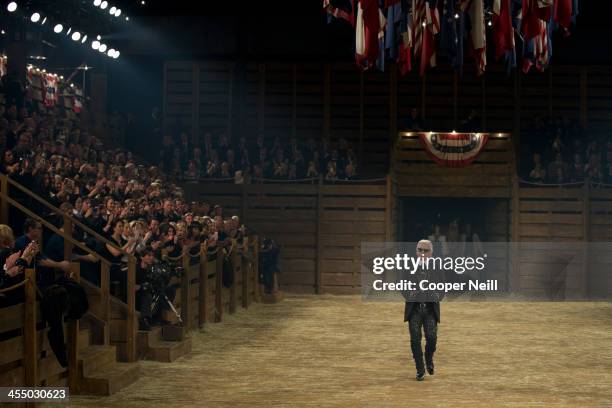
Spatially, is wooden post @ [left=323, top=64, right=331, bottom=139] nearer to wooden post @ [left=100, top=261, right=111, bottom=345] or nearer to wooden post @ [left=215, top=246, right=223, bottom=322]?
wooden post @ [left=215, top=246, right=223, bottom=322]

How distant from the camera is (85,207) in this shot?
1544 centimetres

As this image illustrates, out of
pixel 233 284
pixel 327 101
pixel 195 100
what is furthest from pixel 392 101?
pixel 233 284

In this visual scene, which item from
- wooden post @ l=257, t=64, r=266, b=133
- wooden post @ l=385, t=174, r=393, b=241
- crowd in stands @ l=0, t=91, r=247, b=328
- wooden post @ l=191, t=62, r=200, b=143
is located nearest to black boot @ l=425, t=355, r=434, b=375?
crowd in stands @ l=0, t=91, r=247, b=328

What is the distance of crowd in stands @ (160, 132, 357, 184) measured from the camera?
Answer: 27453mm

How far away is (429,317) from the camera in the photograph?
13648mm

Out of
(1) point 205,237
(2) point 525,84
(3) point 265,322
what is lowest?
(3) point 265,322

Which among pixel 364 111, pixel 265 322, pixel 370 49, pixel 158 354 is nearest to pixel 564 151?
pixel 364 111

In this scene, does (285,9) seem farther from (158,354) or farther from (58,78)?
(158,354)

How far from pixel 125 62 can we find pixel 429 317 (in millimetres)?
19918

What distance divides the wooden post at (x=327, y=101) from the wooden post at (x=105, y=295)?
17826 millimetres

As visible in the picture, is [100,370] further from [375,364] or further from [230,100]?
[230,100]

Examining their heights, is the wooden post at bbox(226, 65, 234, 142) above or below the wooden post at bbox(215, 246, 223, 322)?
above

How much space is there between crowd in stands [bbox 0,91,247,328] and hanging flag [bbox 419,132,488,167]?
6817 mm

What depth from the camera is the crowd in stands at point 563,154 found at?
1066 inches
